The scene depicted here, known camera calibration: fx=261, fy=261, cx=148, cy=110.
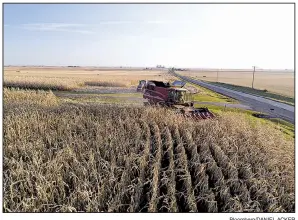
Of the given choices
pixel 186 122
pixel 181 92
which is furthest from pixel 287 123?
pixel 186 122

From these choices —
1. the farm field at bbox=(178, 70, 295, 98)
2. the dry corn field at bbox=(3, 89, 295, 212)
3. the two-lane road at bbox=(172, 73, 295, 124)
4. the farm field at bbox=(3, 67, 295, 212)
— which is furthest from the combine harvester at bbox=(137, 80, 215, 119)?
the two-lane road at bbox=(172, 73, 295, 124)

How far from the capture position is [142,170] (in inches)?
197

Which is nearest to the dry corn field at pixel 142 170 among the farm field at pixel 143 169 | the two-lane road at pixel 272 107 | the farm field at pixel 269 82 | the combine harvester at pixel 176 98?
the farm field at pixel 143 169

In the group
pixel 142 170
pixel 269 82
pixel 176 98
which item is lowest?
pixel 142 170

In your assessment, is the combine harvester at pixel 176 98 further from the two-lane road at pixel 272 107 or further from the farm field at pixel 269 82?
the two-lane road at pixel 272 107

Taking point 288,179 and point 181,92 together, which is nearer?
point 288,179

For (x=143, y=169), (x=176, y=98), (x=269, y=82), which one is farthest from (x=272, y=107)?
(x=269, y=82)

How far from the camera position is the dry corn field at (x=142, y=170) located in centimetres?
413

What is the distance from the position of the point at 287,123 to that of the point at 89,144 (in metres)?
10.4

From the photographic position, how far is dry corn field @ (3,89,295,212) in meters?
4.13

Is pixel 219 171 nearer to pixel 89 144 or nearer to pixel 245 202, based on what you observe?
pixel 245 202

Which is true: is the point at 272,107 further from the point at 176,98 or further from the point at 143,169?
the point at 143,169

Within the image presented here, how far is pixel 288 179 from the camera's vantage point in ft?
17.5

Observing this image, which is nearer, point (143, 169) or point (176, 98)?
point (143, 169)
